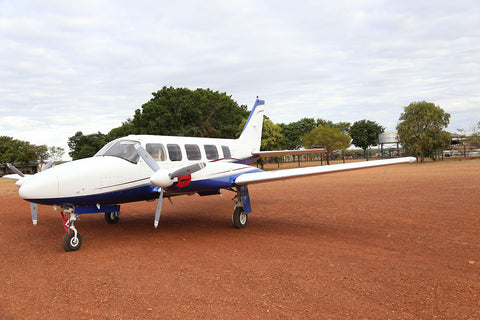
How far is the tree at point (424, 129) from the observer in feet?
139

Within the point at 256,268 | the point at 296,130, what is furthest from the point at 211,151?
the point at 296,130

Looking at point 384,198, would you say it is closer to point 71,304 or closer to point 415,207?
point 415,207

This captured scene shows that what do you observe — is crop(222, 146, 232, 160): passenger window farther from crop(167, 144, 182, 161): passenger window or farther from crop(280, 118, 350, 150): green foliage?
crop(280, 118, 350, 150): green foliage

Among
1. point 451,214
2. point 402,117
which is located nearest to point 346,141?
point 402,117

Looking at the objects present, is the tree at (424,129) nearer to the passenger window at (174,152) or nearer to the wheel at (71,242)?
the passenger window at (174,152)

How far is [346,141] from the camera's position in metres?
42.7

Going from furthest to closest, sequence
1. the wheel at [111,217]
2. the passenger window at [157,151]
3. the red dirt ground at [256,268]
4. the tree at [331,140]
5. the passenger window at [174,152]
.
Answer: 1. the tree at [331,140]
2. the wheel at [111,217]
3. the passenger window at [174,152]
4. the passenger window at [157,151]
5. the red dirt ground at [256,268]

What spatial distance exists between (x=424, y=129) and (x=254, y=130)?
37620mm

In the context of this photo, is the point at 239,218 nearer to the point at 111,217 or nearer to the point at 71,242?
the point at 71,242

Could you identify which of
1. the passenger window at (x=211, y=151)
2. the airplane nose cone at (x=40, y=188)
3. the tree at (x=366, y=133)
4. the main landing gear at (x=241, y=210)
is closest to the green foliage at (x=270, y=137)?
the passenger window at (x=211, y=151)

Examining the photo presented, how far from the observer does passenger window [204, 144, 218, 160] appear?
36.9 feet

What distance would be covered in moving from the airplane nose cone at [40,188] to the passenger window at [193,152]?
13.4 ft

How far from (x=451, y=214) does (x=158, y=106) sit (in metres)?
34.1

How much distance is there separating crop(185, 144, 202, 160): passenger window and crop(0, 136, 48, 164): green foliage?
2275 inches
